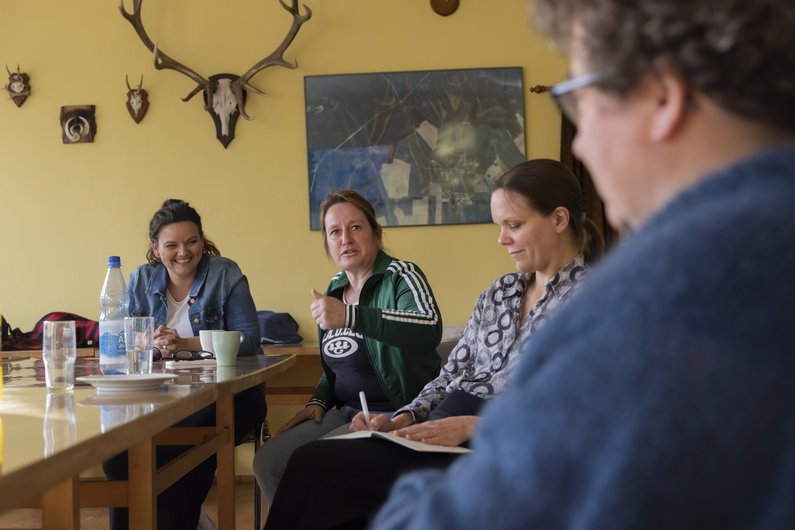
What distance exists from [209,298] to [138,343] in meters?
0.94

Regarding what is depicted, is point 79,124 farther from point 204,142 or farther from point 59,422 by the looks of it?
point 59,422

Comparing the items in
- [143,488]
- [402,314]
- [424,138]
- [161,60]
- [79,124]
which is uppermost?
[161,60]

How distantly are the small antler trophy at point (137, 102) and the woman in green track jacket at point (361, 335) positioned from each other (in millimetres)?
1725

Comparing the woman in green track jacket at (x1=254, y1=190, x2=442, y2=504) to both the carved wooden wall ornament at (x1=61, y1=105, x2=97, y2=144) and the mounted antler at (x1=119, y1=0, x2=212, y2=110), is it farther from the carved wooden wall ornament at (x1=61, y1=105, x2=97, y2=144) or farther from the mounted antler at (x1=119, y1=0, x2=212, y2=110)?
the carved wooden wall ornament at (x1=61, y1=105, x2=97, y2=144)

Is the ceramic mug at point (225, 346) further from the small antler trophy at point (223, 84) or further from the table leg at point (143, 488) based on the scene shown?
the small antler trophy at point (223, 84)

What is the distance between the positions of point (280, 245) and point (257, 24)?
1055 mm

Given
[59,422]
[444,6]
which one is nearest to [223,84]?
[444,6]

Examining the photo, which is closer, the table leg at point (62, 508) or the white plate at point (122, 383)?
the table leg at point (62, 508)

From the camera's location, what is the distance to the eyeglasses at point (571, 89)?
0.61m

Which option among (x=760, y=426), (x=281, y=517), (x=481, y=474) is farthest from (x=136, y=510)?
(x=760, y=426)

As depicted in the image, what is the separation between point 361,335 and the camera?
2629 mm

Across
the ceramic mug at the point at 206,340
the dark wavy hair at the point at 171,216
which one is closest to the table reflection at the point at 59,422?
the ceramic mug at the point at 206,340

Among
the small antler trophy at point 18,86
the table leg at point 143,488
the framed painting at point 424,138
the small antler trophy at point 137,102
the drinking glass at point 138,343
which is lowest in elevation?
the table leg at point 143,488

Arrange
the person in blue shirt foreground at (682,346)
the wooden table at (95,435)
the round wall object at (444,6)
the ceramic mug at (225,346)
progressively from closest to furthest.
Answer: the person in blue shirt foreground at (682,346) → the wooden table at (95,435) → the ceramic mug at (225,346) → the round wall object at (444,6)
